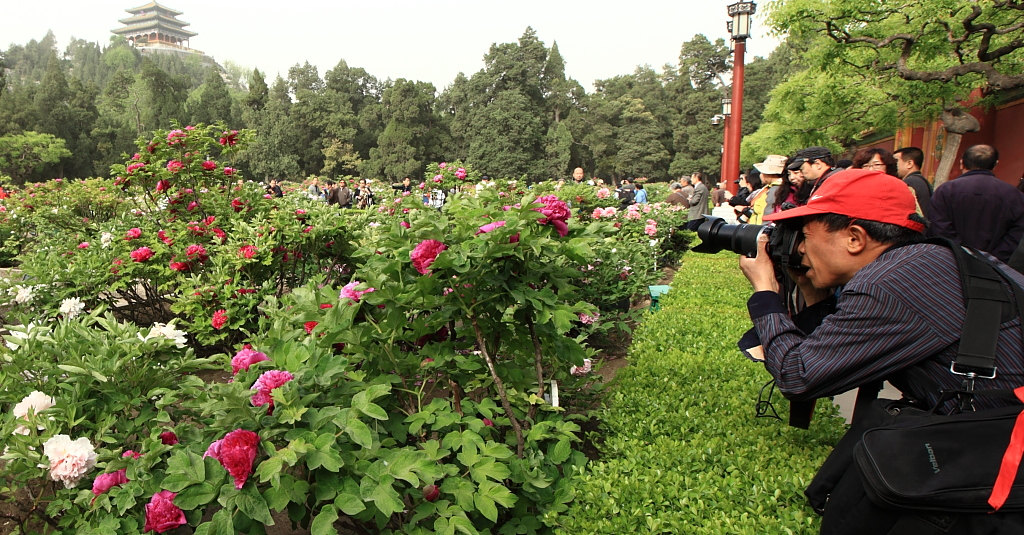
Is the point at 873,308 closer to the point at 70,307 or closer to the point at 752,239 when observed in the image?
the point at 752,239

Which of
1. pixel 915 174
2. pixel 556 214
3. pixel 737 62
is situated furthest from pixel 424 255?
pixel 737 62

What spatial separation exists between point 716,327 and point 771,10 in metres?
8.89

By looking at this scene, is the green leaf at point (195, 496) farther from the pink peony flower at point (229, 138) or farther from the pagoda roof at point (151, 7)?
the pagoda roof at point (151, 7)

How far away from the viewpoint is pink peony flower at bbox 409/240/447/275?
1.73 metres

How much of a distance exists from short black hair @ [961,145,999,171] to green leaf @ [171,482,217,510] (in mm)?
4571

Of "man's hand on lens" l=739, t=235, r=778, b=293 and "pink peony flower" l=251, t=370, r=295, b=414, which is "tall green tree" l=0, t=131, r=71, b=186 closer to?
"pink peony flower" l=251, t=370, r=295, b=414

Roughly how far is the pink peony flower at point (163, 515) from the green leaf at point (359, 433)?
49 cm

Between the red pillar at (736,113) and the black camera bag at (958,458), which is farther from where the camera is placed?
the red pillar at (736,113)

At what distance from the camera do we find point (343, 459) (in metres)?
1.48

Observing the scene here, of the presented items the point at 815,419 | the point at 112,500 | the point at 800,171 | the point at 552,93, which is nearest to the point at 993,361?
the point at 815,419

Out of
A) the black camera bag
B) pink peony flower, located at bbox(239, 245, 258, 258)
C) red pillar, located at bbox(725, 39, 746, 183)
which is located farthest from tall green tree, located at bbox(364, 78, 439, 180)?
the black camera bag

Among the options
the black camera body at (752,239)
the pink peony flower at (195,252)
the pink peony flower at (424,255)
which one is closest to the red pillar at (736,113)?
the pink peony flower at (195,252)

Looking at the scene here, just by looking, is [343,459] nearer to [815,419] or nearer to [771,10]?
[815,419]

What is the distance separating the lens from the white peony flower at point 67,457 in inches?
62.8
